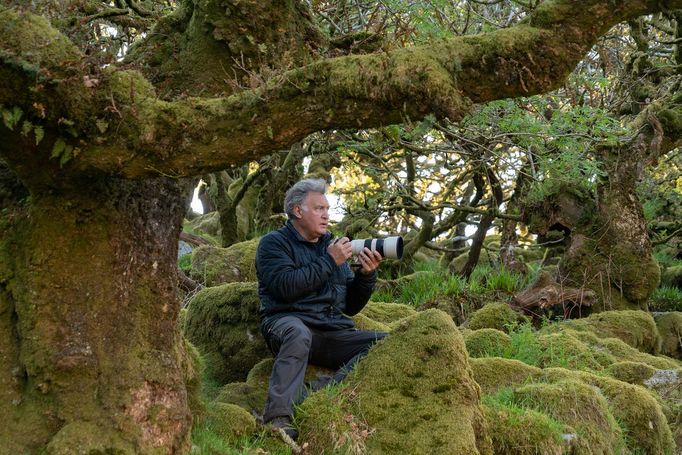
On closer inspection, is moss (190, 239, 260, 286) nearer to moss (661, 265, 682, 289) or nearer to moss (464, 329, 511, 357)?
moss (464, 329, 511, 357)

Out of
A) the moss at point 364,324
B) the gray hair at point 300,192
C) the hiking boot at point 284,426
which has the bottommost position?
the hiking boot at point 284,426

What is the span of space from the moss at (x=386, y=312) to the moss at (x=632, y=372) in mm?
2293

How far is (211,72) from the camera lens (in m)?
5.91

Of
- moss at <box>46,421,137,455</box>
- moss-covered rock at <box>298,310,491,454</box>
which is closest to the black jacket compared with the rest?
moss-covered rock at <box>298,310,491,454</box>

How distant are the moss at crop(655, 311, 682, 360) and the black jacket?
5.51 meters

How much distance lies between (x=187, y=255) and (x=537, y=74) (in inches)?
364

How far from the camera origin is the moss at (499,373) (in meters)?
6.99

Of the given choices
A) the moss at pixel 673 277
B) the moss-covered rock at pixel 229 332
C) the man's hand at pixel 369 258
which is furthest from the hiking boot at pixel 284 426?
the moss at pixel 673 277

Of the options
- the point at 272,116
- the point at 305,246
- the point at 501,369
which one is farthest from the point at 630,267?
the point at 272,116

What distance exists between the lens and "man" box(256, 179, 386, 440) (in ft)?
19.0

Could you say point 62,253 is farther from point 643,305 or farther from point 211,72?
point 643,305

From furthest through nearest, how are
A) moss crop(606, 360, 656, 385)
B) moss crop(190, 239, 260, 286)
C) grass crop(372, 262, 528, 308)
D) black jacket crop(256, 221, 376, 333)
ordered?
grass crop(372, 262, 528, 308) → moss crop(190, 239, 260, 286) → moss crop(606, 360, 656, 385) → black jacket crop(256, 221, 376, 333)

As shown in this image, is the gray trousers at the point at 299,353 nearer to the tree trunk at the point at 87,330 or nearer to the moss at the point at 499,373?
the tree trunk at the point at 87,330

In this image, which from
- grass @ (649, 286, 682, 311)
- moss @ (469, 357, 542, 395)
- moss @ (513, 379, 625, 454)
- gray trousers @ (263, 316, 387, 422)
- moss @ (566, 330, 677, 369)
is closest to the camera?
gray trousers @ (263, 316, 387, 422)
